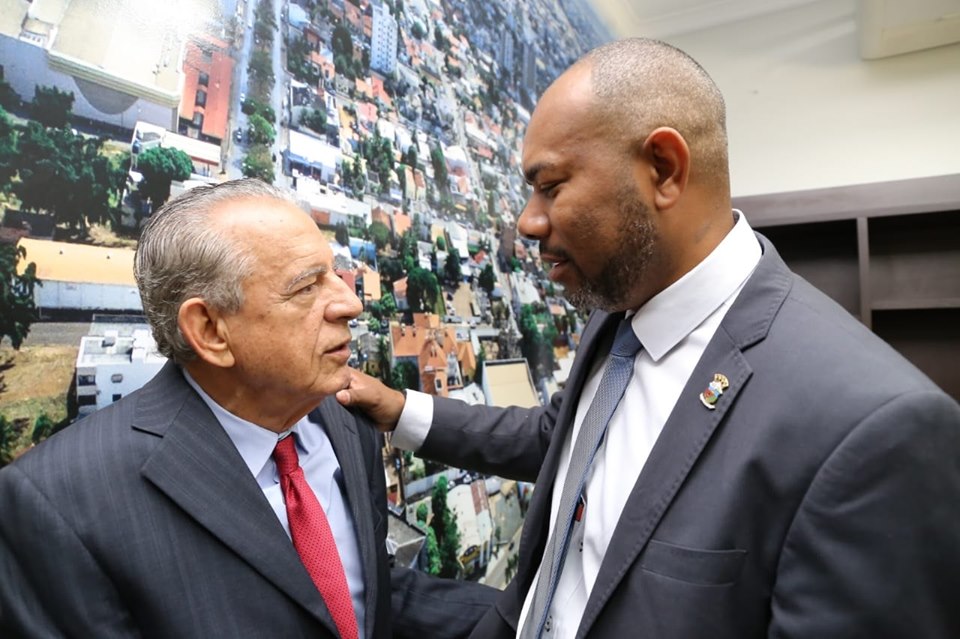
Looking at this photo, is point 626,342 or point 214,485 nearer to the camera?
point 214,485

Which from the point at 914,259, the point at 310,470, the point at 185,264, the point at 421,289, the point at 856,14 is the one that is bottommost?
the point at 310,470

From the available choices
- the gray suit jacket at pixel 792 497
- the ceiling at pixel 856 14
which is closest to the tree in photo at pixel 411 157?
the gray suit jacket at pixel 792 497

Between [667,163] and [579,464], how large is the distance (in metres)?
0.59

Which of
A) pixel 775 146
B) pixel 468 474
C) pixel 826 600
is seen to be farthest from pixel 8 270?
pixel 775 146

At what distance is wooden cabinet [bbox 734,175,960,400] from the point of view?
2.76 m

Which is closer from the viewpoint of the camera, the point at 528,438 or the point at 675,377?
the point at 675,377

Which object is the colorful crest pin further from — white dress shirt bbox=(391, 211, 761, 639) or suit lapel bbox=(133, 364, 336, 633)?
suit lapel bbox=(133, 364, 336, 633)

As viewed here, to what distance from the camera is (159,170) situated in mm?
1021

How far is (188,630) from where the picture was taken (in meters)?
A: 0.79

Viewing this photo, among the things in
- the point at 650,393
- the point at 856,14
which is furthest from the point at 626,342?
the point at 856,14

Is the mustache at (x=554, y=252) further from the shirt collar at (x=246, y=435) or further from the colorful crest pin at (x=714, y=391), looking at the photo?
the shirt collar at (x=246, y=435)

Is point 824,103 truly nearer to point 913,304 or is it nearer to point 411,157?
point 913,304

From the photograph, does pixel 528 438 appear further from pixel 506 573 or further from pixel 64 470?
pixel 64 470

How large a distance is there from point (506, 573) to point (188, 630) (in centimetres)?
143
